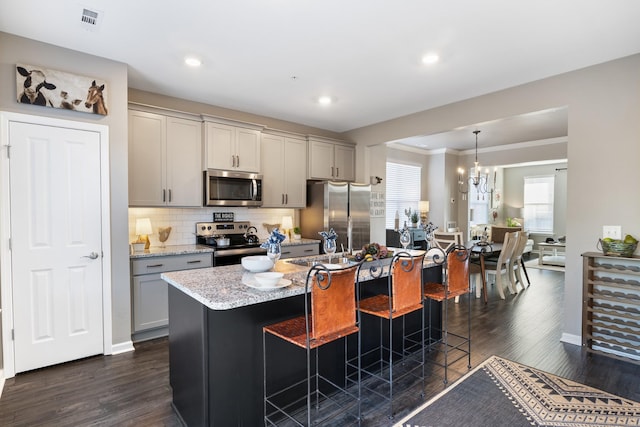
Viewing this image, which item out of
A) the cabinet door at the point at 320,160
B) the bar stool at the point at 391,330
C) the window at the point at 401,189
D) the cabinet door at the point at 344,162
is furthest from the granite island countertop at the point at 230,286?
the window at the point at 401,189

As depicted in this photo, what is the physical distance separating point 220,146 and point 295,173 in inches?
50.4

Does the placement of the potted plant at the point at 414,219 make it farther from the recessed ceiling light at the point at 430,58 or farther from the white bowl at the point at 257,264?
the white bowl at the point at 257,264

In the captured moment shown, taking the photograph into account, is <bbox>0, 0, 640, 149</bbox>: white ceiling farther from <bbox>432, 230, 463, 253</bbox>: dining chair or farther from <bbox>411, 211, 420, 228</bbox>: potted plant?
<bbox>411, 211, 420, 228</bbox>: potted plant

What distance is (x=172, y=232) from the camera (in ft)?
13.9

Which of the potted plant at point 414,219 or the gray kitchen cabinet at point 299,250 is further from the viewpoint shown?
the potted plant at point 414,219

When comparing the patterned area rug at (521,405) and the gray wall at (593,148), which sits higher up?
the gray wall at (593,148)

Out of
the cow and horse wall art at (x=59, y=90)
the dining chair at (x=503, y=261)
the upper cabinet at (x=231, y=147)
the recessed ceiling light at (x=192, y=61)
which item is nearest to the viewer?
the cow and horse wall art at (x=59, y=90)

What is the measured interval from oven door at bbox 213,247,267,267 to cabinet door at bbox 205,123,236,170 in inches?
42.4

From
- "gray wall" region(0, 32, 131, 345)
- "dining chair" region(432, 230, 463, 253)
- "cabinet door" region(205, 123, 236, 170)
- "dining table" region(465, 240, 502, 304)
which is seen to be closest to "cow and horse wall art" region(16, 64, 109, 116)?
"gray wall" region(0, 32, 131, 345)

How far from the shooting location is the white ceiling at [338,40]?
2.35 m

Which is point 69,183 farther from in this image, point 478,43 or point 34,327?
point 478,43

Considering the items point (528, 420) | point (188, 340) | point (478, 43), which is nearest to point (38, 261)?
point (188, 340)

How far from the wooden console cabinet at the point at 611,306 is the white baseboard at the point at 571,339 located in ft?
0.34

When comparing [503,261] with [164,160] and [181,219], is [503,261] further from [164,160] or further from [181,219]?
[164,160]
